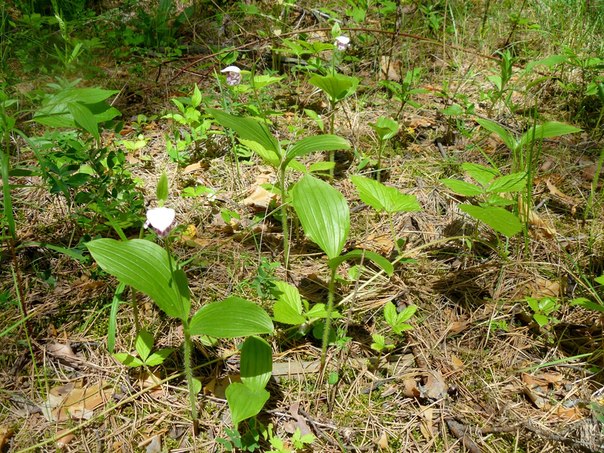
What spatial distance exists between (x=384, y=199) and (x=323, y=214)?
396 mm

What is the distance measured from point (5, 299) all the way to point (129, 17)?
2.79 meters

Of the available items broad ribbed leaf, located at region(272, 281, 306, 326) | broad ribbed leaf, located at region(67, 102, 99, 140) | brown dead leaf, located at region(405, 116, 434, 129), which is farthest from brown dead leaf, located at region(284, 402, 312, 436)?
brown dead leaf, located at region(405, 116, 434, 129)

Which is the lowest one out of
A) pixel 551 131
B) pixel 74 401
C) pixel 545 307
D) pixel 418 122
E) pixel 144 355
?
pixel 74 401

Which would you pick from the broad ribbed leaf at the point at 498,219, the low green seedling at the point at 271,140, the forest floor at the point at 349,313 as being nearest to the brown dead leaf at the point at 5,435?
the forest floor at the point at 349,313

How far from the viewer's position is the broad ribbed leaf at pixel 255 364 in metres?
1.51

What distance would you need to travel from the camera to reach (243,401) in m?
1.40

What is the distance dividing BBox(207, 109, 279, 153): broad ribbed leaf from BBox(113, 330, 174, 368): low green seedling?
842 mm

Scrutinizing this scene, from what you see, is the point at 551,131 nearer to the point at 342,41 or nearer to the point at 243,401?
the point at 342,41

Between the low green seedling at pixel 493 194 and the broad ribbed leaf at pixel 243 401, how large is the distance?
1.05 m

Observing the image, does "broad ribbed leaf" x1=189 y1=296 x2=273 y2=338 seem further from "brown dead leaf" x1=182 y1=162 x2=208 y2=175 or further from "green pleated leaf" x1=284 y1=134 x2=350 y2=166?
"brown dead leaf" x1=182 y1=162 x2=208 y2=175

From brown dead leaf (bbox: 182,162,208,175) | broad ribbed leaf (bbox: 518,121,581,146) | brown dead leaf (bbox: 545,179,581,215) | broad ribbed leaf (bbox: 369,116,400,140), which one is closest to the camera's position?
broad ribbed leaf (bbox: 518,121,581,146)

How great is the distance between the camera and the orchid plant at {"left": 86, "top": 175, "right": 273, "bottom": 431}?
55.3 inches

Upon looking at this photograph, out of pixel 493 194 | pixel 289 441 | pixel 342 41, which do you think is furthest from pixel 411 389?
pixel 342 41

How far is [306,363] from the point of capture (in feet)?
5.75
